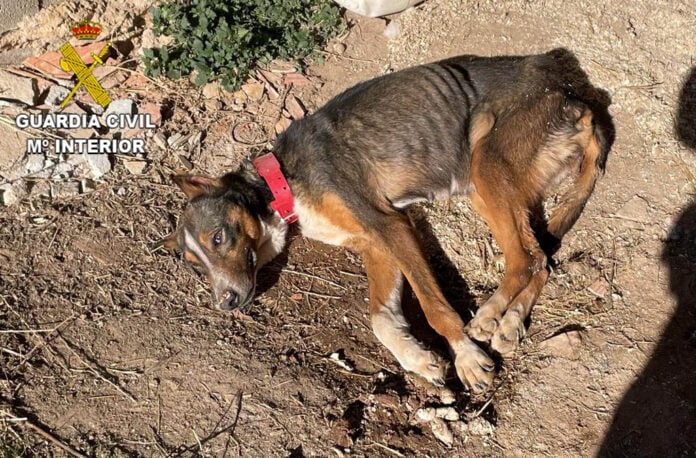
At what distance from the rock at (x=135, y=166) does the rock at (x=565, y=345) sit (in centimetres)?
410

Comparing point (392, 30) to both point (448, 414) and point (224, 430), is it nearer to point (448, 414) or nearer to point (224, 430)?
point (448, 414)

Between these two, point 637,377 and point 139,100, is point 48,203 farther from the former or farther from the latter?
point 637,377

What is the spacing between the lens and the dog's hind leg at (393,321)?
180 inches

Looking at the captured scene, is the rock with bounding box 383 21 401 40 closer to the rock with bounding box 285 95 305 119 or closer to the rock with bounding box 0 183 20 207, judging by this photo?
the rock with bounding box 285 95 305 119

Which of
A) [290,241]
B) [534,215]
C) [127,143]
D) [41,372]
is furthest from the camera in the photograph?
[127,143]

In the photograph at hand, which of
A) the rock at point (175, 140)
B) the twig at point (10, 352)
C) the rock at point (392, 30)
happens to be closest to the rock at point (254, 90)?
the rock at point (175, 140)

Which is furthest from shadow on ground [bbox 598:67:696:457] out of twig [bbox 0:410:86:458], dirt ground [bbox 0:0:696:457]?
twig [bbox 0:410:86:458]

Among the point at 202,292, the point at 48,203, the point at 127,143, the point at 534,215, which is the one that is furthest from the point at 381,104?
the point at 48,203

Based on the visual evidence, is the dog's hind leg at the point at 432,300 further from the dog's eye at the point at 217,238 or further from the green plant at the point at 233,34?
the green plant at the point at 233,34

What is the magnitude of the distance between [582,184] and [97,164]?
4.55 metres

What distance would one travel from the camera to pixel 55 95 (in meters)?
6.46

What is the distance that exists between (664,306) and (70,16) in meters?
6.29

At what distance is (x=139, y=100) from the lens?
6.68 meters

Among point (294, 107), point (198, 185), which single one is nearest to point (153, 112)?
point (294, 107)
